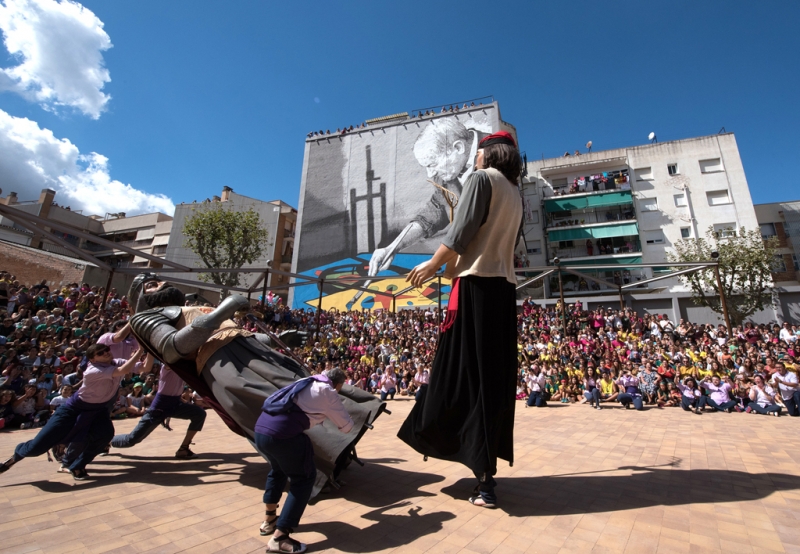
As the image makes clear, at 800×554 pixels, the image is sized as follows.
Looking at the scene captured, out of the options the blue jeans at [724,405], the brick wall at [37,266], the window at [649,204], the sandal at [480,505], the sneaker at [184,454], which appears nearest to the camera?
the sandal at [480,505]

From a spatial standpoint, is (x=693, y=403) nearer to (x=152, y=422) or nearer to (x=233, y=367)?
(x=233, y=367)

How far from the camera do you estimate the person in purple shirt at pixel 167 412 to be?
13.2 ft

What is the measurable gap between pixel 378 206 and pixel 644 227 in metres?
20.4

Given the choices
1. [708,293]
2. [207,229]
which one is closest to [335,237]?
[207,229]

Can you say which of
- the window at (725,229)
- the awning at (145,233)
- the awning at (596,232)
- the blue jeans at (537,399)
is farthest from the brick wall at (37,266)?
the window at (725,229)

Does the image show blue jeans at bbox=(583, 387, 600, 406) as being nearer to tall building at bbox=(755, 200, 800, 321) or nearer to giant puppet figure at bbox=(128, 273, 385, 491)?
giant puppet figure at bbox=(128, 273, 385, 491)

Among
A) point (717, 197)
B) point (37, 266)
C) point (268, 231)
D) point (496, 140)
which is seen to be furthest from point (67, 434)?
point (717, 197)

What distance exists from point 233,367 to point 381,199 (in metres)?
27.8

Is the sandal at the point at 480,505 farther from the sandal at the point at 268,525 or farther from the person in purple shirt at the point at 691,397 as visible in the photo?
the person in purple shirt at the point at 691,397

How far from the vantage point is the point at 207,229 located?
85.6 feet

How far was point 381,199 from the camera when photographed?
2989cm

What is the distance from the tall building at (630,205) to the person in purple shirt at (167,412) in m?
25.5

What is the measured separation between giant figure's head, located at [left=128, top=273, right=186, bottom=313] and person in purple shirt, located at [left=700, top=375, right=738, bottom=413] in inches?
381

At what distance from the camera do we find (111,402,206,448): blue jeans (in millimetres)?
3963
